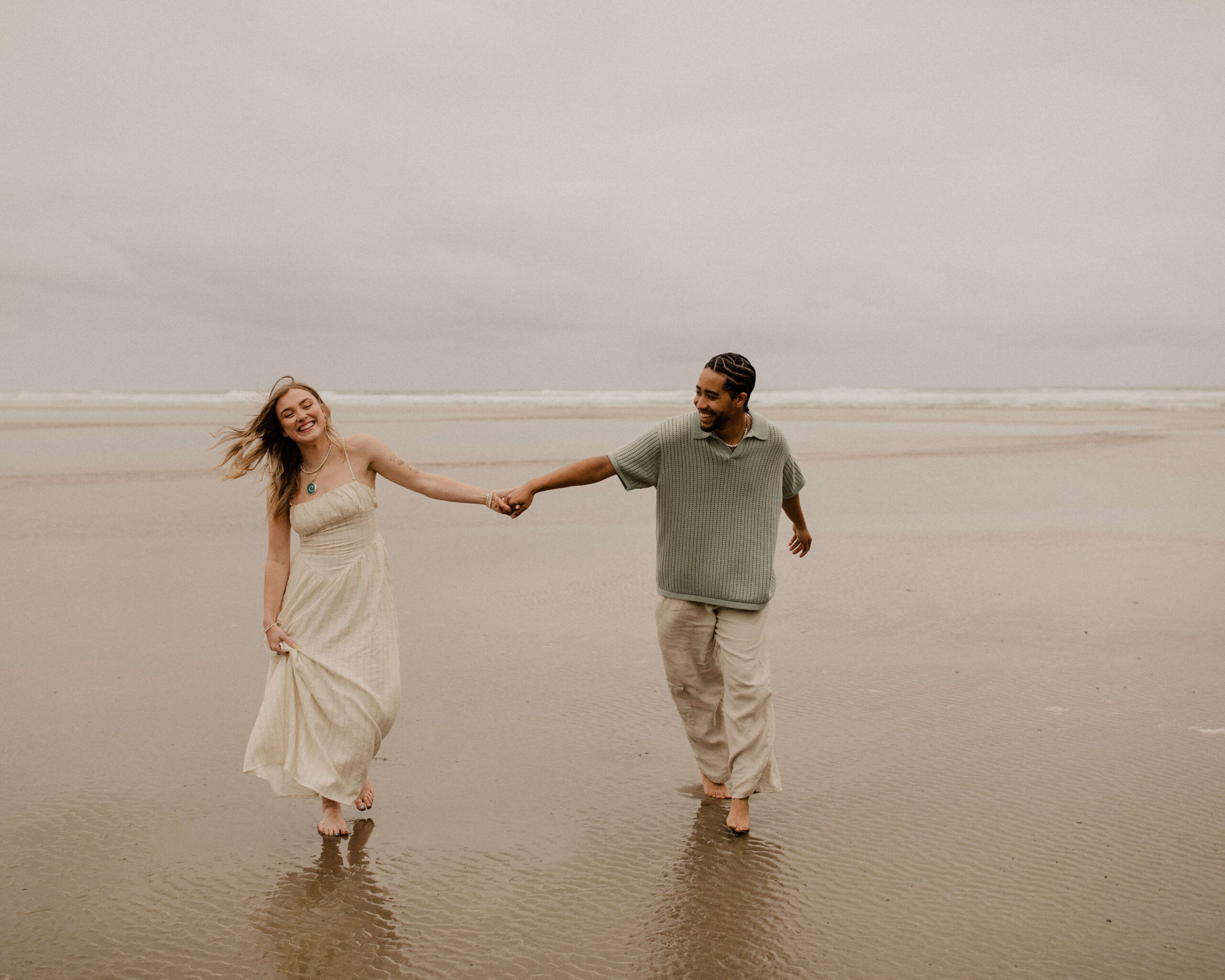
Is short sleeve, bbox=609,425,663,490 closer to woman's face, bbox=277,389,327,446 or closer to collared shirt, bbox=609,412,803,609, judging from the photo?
collared shirt, bbox=609,412,803,609

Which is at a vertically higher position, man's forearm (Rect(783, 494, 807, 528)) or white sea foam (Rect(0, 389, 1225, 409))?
white sea foam (Rect(0, 389, 1225, 409))

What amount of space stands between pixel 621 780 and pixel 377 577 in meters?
1.55

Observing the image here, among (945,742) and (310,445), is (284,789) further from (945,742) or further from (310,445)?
(945,742)

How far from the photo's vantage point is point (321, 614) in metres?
4.14

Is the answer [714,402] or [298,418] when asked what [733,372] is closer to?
[714,402]

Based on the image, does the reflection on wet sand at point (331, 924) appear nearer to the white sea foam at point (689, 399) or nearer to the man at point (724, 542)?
the man at point (724, 542)


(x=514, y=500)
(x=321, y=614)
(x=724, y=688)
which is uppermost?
(x=514, y=500)

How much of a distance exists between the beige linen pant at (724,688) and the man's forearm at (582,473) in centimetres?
64

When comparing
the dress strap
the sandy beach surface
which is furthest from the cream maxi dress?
the sandy beach surface

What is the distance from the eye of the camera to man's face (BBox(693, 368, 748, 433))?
4004mm

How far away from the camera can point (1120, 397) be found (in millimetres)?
53531

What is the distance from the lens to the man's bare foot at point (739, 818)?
161 inches

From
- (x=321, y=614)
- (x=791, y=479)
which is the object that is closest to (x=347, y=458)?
(x=321, y=614)

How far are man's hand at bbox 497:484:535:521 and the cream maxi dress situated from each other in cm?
90
